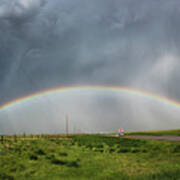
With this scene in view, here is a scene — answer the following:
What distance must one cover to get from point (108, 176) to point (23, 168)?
3.94 metres

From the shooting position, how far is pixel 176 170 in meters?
Answer: 8.24

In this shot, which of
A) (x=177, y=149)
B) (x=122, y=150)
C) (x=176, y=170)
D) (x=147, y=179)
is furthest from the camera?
(x=122, y=150)

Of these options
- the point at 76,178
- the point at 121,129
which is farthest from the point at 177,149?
the point at 121,129

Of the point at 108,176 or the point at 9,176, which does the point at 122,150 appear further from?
the point at 9,176

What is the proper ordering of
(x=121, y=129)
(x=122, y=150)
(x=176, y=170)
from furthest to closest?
(x=121, y=129)
(x=122, y=150)
(x=176, y=170)

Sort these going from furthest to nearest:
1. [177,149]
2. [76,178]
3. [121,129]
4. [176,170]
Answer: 1. [121,129]
2. [177,149]
3. [176,170]
4. [76,178]

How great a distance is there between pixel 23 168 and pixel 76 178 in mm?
3036

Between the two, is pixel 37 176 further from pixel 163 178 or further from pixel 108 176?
pixel 163 178

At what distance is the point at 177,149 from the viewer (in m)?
14.8

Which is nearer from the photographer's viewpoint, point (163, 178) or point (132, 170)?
point (163, 178)

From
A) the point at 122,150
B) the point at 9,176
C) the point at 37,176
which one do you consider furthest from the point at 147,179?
the point at 122,150

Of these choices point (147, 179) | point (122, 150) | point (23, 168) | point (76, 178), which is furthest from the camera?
point (122, 150)

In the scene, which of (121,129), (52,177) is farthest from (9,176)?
(121,129)

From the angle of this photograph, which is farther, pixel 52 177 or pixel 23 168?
pixel 23 168
